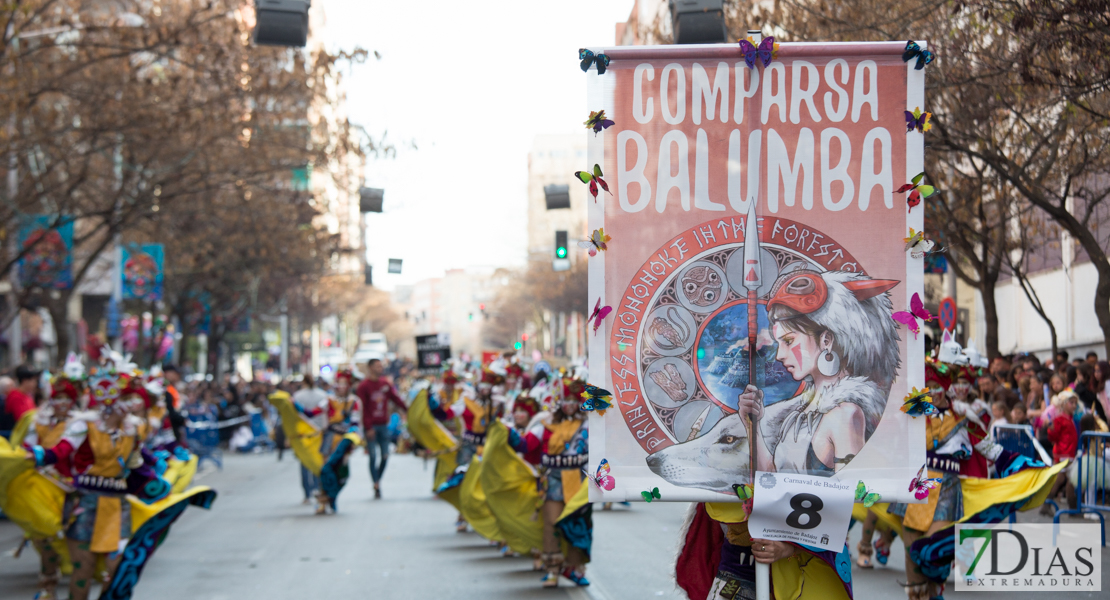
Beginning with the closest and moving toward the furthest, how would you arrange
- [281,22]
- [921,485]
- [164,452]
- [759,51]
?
[921,485] < [759,51] < [164,452] < [281,22]

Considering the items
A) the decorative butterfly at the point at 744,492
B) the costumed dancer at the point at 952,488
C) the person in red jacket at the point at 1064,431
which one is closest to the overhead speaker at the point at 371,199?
the person in red jacket at the point at 1064,431

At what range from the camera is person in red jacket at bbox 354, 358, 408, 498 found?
17.4 metres

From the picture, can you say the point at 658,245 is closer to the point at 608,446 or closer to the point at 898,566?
the point at 608,446

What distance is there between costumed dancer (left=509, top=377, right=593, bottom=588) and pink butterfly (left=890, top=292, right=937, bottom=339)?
5199mm

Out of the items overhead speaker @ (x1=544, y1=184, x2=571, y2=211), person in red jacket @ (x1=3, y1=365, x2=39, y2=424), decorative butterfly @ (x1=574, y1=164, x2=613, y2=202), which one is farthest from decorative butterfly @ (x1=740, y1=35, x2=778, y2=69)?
overhead speaker @ (x1=544, y1=184, x2=571, y2=211)

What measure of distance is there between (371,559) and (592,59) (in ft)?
26.2

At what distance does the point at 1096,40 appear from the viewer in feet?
28.3

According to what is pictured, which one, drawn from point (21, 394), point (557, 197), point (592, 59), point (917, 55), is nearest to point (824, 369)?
point (917, 55)

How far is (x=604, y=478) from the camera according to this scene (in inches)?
165

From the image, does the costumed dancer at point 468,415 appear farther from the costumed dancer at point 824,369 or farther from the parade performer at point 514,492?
the costumed dancer at point 824,369

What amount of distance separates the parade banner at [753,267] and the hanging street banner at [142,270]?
790 inches

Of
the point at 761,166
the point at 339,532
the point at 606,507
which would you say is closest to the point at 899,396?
the point at 761,166

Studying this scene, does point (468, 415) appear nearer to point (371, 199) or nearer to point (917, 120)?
point (371, 199)

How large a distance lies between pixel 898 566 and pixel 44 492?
7.47 m
